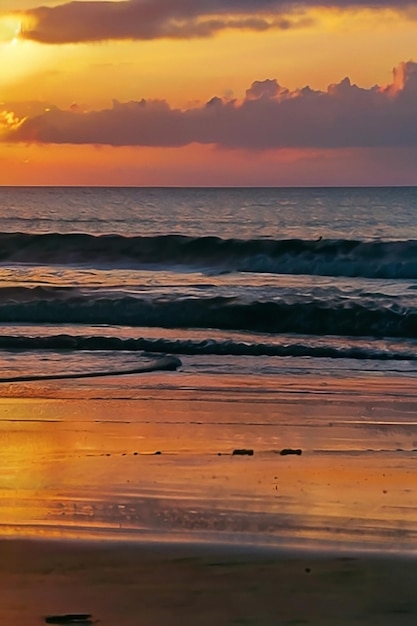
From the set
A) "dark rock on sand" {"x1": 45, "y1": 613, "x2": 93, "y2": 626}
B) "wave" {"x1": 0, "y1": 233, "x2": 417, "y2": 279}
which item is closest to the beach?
"dark rock on sand" {"x1": 45, "y1": 613, "x2": 93, "y2": 626}

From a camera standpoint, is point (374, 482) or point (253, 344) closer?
point (374, 482)

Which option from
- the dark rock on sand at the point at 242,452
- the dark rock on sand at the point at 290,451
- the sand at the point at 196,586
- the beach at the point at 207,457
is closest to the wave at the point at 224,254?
the beach at the point at 207,457

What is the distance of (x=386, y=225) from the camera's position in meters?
47.1

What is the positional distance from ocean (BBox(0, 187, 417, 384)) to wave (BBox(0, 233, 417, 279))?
0.04 metres

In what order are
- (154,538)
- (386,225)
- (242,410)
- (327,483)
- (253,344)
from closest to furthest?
(154,538), (327,483), (242,410), (253,344), (386,225)

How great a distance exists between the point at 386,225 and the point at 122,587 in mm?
43992

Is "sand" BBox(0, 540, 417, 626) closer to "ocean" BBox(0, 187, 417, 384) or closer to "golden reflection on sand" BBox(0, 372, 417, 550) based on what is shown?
"golden reflection on sand" BBox(0, 372, 417, 550)

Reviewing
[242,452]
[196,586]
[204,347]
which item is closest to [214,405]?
[242,452]

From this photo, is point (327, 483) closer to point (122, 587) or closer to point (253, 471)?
point (253, 471)

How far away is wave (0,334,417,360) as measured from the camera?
486 inches

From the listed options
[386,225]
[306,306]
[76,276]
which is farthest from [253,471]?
[386,225]

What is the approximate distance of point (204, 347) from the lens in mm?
12711

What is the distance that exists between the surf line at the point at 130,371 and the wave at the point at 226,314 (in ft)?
12.7

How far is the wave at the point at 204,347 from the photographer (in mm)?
12336
